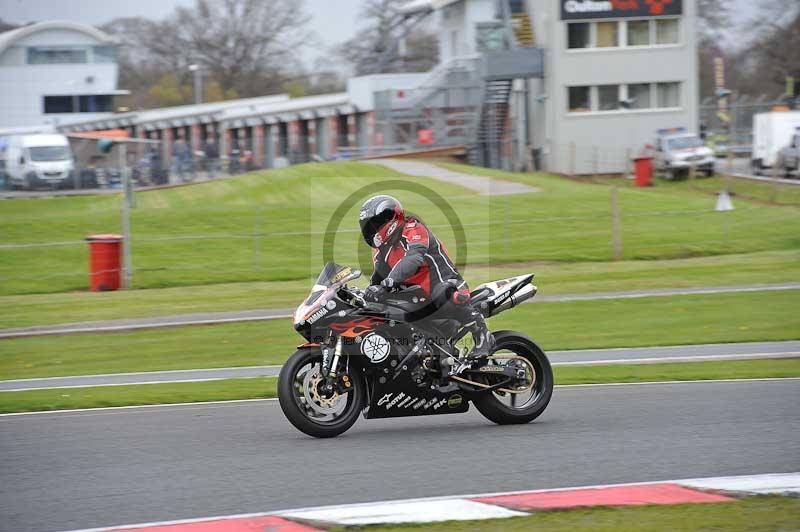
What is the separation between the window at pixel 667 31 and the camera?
45844 mm

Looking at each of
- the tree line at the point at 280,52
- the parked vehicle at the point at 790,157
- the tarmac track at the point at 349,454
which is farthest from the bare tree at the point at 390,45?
the tarmac track at the point at 349,454

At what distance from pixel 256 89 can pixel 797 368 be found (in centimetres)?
8330

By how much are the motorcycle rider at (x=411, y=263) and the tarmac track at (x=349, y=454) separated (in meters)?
0.89

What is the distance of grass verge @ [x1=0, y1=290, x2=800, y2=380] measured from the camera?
44.7 ft

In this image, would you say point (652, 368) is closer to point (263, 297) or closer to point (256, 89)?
point (263, 297)

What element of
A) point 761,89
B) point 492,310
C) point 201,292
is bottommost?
point 201,292

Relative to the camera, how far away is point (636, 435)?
26.3 feet

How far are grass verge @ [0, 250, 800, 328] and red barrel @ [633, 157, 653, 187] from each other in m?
16.5

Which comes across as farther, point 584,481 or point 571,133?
point 571,133

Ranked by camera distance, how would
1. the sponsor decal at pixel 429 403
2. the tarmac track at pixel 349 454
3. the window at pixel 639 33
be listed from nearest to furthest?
the tarmac track at pixel 349 454 → the sponsor decal at pixel 429 403 → the window at pixel 639 33

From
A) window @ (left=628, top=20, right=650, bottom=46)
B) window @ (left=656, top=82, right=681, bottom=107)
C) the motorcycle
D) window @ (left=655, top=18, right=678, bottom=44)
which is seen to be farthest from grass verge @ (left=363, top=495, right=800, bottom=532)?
window @ (left=655, top=18, right=678, bottom=44)

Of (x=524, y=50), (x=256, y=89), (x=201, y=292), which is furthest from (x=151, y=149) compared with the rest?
(x=256, y=89)

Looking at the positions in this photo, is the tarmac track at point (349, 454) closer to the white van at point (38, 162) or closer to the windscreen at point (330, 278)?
the windscreen at point (330, 278)

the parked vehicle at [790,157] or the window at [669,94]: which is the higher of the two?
the window at [669,94]
